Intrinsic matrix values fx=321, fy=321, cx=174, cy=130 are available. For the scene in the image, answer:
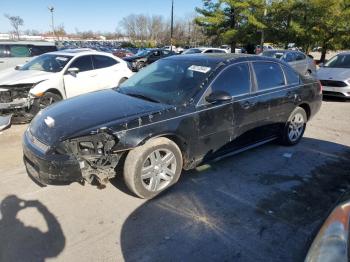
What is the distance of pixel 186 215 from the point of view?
351 centimetres

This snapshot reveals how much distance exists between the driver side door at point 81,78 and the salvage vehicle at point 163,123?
10.3 ft

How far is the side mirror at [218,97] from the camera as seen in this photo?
4.04 m

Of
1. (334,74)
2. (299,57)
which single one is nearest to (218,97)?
(334,74)

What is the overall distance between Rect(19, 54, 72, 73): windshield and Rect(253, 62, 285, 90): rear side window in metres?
4.83

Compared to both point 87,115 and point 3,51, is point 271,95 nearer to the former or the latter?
point 87,115

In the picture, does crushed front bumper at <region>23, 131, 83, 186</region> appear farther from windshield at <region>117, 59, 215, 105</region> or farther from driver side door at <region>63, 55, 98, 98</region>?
driver side door at <region>63, 55, 98, 98</region>

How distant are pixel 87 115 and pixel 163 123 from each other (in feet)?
2.91

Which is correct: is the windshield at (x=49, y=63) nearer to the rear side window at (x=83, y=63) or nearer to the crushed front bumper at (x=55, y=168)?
the rear side window at (x=83, y=63)

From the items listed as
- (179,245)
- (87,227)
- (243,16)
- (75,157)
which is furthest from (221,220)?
(243,16)

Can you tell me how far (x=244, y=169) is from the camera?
4.73 meters

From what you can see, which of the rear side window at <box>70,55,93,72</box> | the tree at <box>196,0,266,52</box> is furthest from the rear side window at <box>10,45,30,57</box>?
the tree at <box>196,0,266,52</box>

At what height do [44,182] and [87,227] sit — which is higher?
[44,182]

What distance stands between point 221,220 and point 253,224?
0.33 meters

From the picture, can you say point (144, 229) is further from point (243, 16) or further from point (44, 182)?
point (243, 16)
